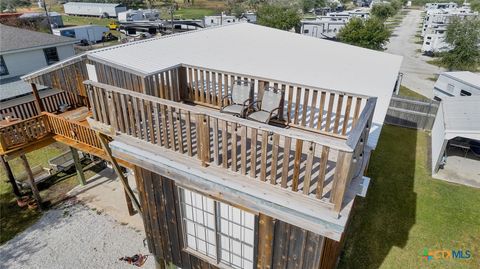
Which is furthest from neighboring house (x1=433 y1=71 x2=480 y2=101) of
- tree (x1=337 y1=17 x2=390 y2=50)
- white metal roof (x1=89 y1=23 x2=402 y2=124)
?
tree (x1=337 y1=17 x2=390 y2=50)

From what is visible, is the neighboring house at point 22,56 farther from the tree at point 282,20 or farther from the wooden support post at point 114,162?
the tree at point 282,20

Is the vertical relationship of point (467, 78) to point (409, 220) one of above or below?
above

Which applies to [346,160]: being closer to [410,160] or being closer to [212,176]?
[212,176]

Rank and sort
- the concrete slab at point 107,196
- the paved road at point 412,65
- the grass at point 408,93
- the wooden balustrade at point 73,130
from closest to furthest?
the wooden balustrade at point 73,130 → the concrete slab at point 107,196 → the grass at point 408,93 → the paved road at point 412,65

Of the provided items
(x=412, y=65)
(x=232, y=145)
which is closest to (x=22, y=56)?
(x=232, y=145)

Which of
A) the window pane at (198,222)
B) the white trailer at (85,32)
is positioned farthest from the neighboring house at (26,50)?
the white trailer at (85,32)

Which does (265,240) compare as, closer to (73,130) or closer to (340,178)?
(340,178)
